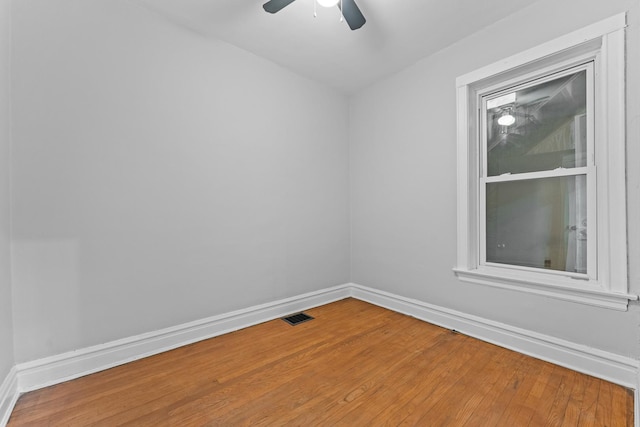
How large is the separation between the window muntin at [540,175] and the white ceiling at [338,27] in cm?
63

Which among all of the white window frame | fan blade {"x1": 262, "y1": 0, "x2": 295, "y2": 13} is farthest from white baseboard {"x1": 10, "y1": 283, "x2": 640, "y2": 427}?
fan blade {"x1": 262, "y1": 0, "x2": 295, "y2": 13}

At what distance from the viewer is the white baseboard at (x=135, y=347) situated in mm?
1610

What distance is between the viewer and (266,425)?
131 centimetres

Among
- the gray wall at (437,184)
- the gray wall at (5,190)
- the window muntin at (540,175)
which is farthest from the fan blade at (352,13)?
the gray wall at (5,190)

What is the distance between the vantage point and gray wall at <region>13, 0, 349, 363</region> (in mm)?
1632

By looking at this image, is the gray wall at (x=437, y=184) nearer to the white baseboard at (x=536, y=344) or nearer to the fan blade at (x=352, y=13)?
the white baseboard at (x=536, y=344)

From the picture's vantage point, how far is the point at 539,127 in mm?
2035

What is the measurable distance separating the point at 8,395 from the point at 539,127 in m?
3.60

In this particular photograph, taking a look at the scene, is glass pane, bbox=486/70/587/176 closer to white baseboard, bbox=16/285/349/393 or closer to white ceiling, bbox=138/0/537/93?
white ceiling, bbox=138/0/537/93

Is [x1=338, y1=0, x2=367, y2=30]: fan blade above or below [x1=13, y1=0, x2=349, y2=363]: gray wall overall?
above

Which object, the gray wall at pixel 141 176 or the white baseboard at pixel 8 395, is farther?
the gray wall at pixel 141 176

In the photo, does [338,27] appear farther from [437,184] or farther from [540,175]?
[540,175]

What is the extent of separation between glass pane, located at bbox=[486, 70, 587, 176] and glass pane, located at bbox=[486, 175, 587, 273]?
5.6 inches

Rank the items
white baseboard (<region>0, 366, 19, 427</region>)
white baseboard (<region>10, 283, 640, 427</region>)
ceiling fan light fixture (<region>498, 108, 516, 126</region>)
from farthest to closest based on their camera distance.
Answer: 1. ceiling fan light fixture (<region>498, 108, 516, 126</region>)
2. white baseboard (<region>10, 283, 640, 427</region>)
3. white baseboard (<region>0, 366, 19, 427</region>)
